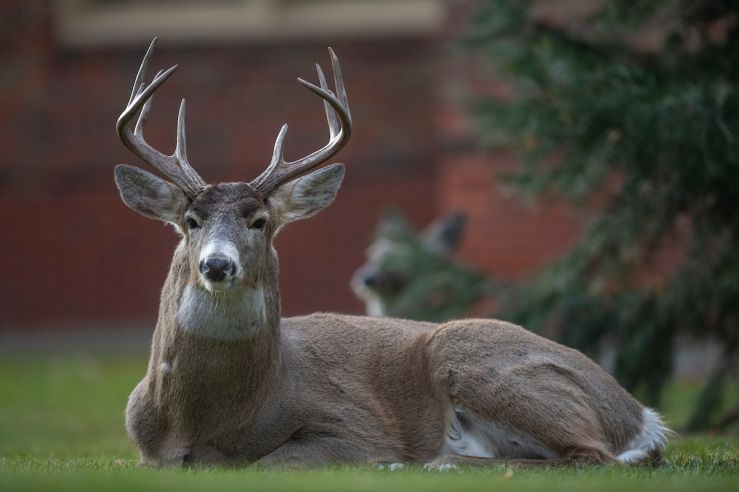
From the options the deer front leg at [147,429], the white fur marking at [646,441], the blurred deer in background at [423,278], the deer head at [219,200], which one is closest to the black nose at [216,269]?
the deer head at [219,200]

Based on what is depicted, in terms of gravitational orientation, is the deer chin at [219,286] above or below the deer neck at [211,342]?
above

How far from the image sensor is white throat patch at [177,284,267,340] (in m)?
6.58

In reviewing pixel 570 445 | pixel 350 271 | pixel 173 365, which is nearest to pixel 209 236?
pixel 173 365

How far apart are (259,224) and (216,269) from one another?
595mm

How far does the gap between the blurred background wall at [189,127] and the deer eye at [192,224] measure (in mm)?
9334

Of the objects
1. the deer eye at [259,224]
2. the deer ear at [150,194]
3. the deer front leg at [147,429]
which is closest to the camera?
the deer front leg at [147,429]

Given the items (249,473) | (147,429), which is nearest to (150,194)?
(147,429)

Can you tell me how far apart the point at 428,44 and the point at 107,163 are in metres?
4.29

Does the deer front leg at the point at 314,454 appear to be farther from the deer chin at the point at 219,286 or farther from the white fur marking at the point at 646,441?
the white fur marking at the point at 646,441

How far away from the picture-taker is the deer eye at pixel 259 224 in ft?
22.2

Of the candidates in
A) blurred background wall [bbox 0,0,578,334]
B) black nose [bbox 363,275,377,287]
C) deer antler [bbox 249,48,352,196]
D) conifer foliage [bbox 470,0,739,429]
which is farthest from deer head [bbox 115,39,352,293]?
blurred background wall [bbox 0,0,578,334]

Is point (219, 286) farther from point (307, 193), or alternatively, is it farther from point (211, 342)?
point (307, 193)

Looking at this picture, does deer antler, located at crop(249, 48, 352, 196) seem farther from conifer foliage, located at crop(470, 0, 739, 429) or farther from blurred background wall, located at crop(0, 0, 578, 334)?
blurred background wall, located at crop(0, 0, 578, 334)

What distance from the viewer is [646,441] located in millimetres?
6941
